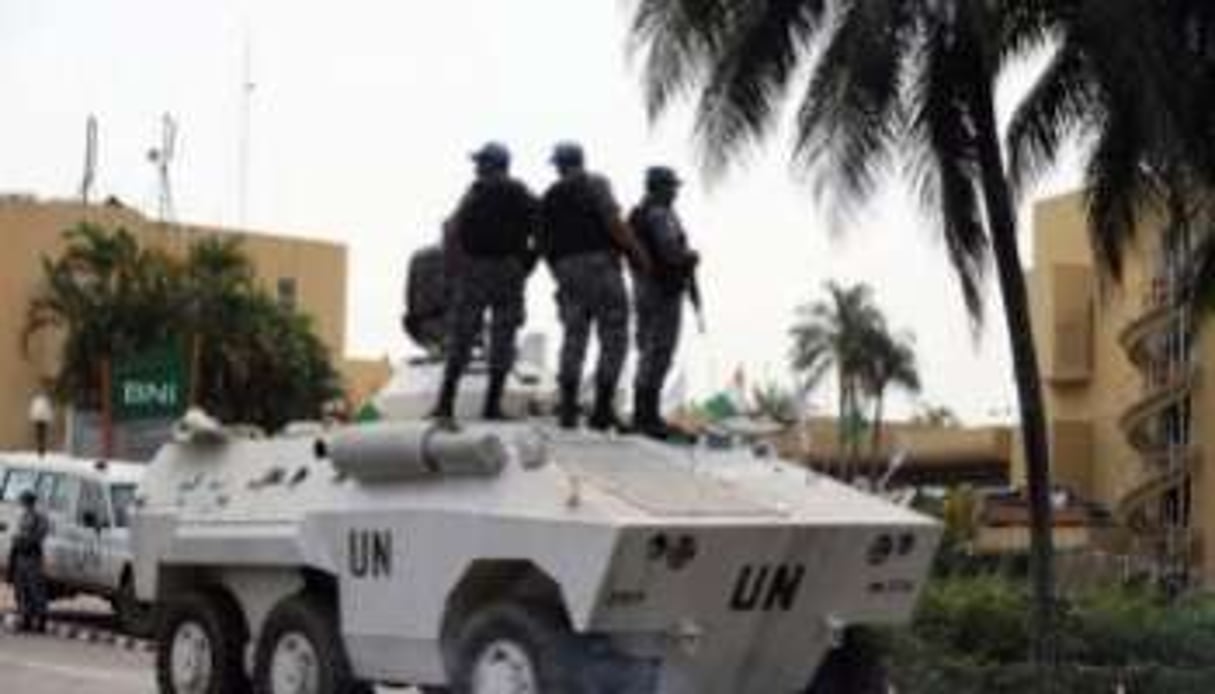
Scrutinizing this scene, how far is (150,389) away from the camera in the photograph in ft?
131

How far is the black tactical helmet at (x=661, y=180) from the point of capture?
1577 cm

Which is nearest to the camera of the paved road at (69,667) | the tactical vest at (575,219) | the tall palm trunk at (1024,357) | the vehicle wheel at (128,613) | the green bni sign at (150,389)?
the tactical vest at (575,219)

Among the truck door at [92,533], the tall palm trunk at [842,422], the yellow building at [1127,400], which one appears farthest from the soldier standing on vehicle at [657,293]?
the tall palm trunk at [842,422]

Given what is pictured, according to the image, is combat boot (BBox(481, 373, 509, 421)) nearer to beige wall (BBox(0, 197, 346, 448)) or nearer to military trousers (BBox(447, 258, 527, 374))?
military trousers (BBox(447, 258, 527, 374))

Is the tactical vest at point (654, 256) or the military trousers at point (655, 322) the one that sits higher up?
the tactical vest at point (654, 256)

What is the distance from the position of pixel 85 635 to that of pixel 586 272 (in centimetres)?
1413

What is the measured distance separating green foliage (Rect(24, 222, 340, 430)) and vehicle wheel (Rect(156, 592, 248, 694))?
4055 cm

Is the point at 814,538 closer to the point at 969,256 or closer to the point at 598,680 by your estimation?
Result: the point at 598,680

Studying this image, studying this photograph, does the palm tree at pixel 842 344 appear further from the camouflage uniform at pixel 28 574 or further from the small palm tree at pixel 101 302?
the camouflage uniform at pixel 28 574

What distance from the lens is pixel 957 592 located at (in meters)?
23.7

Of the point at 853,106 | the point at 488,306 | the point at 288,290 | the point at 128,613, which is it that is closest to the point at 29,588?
the point at 128,613

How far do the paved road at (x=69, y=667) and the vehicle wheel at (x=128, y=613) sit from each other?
0.33 metres

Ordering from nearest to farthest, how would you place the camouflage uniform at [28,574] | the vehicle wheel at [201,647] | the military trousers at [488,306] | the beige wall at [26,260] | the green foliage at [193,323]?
the military trousers at [488,306], the vehicle wheel at [201,647], the camouflage uniform at [28,574], the green foliage at [193,323], the beige wall at [26,260]

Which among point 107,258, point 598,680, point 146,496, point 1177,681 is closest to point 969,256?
point 1177,681
